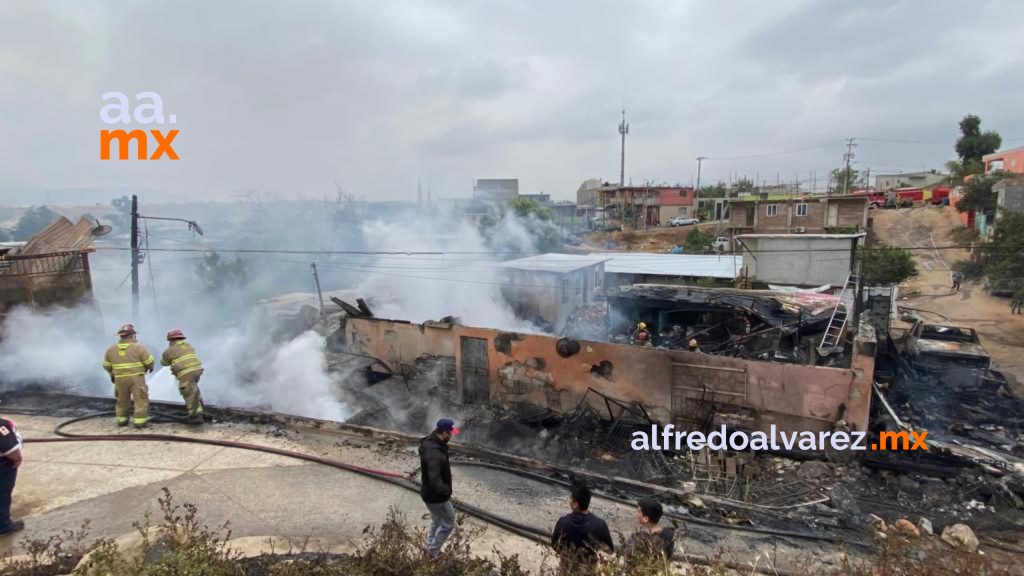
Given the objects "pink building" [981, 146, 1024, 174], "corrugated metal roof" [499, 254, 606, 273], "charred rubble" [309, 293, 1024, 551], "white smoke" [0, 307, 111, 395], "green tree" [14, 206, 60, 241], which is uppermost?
"pink building" [981, 146, 1024, 174]

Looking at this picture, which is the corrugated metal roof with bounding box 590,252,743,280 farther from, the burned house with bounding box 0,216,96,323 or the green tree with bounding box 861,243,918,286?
the burned house with bounding box 0,216,96,323

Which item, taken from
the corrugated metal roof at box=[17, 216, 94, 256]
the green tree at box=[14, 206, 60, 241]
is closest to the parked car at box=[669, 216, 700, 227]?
the corrugated metal roof at box=[17, 216, 94, 256]

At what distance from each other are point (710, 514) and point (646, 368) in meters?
4.67

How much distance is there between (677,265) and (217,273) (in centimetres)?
2241

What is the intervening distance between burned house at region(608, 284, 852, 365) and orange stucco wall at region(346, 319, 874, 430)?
4.89 ft

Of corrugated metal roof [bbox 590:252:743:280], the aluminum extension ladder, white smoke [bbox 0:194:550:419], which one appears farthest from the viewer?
corrugated metal roof [bbox 590:252:743:280]

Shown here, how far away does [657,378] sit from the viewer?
34.6 ft

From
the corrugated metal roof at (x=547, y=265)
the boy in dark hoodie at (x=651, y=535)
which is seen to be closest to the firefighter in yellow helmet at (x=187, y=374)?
the boy in dark hoodie at (x=651, y=535)

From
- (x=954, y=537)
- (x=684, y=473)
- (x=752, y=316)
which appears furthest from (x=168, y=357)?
(x=752, y=316)

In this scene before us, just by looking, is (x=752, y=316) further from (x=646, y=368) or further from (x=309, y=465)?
(x=309, y=465)

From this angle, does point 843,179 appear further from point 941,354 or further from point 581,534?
point 581,534

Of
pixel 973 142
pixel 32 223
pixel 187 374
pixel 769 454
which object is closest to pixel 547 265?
pixel 769 454

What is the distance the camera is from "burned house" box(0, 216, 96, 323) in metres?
9.22

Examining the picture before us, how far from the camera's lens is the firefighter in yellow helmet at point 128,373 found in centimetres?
652
